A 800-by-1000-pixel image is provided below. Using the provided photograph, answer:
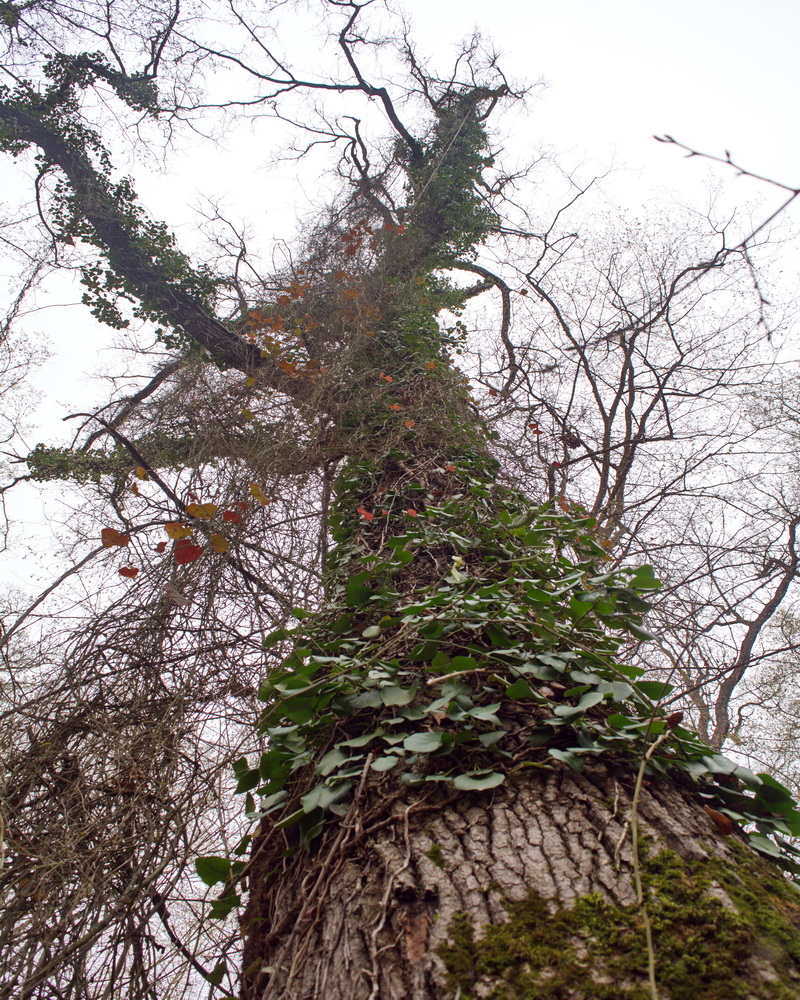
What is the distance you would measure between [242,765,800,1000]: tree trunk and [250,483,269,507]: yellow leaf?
175cm

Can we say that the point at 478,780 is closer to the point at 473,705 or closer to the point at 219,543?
the point at 473,705

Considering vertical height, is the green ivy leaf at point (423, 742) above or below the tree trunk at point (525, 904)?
above

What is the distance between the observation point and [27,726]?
1812mm

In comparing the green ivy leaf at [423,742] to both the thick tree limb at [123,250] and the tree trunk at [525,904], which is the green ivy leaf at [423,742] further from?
the thick tree limb at [123,250]

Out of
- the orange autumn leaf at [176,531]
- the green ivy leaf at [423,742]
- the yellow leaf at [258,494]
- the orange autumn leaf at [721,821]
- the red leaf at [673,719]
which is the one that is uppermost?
the yellow leaf at [258,494]

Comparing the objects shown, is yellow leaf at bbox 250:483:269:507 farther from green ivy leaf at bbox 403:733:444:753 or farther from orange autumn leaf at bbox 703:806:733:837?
orange autumn leaf at bbox 703:806:733:837

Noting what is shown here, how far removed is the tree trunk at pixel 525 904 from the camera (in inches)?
29.6

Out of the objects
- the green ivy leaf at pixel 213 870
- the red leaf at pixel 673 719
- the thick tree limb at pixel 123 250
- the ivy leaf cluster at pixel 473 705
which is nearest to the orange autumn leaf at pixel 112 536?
the ivy leaf cluster at pixel 473 705

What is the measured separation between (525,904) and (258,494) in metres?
2.14

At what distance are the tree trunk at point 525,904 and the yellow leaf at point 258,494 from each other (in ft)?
5.74

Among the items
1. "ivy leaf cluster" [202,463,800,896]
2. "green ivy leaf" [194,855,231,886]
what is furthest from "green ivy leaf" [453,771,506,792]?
"green ivy leaf" [194,855,231,886]

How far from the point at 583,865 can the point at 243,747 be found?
55.2 inches

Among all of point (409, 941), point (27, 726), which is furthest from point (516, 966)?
point (27, 726)

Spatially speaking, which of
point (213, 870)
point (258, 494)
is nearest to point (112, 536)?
point (258, 494)
